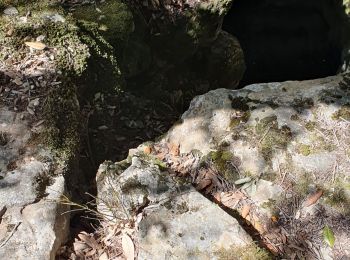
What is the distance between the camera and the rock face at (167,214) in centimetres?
313

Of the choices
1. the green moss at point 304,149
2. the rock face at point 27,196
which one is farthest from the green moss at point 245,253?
the rock face at point 27,196

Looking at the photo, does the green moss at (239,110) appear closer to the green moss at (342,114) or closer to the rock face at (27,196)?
the green moss at (342,114)

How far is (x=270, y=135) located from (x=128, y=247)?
161 centimetres

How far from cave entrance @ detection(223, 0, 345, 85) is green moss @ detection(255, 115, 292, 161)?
10.4 ft

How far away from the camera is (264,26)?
7.39m

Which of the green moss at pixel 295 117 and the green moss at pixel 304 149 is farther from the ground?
the green moss at pixel 295 117

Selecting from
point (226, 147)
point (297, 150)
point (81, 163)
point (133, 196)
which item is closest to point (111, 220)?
point (133, 196)

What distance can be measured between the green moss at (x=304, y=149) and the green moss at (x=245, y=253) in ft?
3.36

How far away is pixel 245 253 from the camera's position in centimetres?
307

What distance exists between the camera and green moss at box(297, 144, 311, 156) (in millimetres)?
3688

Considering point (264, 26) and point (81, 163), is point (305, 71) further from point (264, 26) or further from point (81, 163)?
point (81, 163)

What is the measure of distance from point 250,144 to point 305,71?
3701mm

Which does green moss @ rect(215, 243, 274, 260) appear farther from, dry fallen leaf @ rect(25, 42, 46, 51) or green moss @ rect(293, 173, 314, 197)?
dry fallen leaf @ rect(25, 42, 46, 51)

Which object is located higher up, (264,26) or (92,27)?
(92,27)
